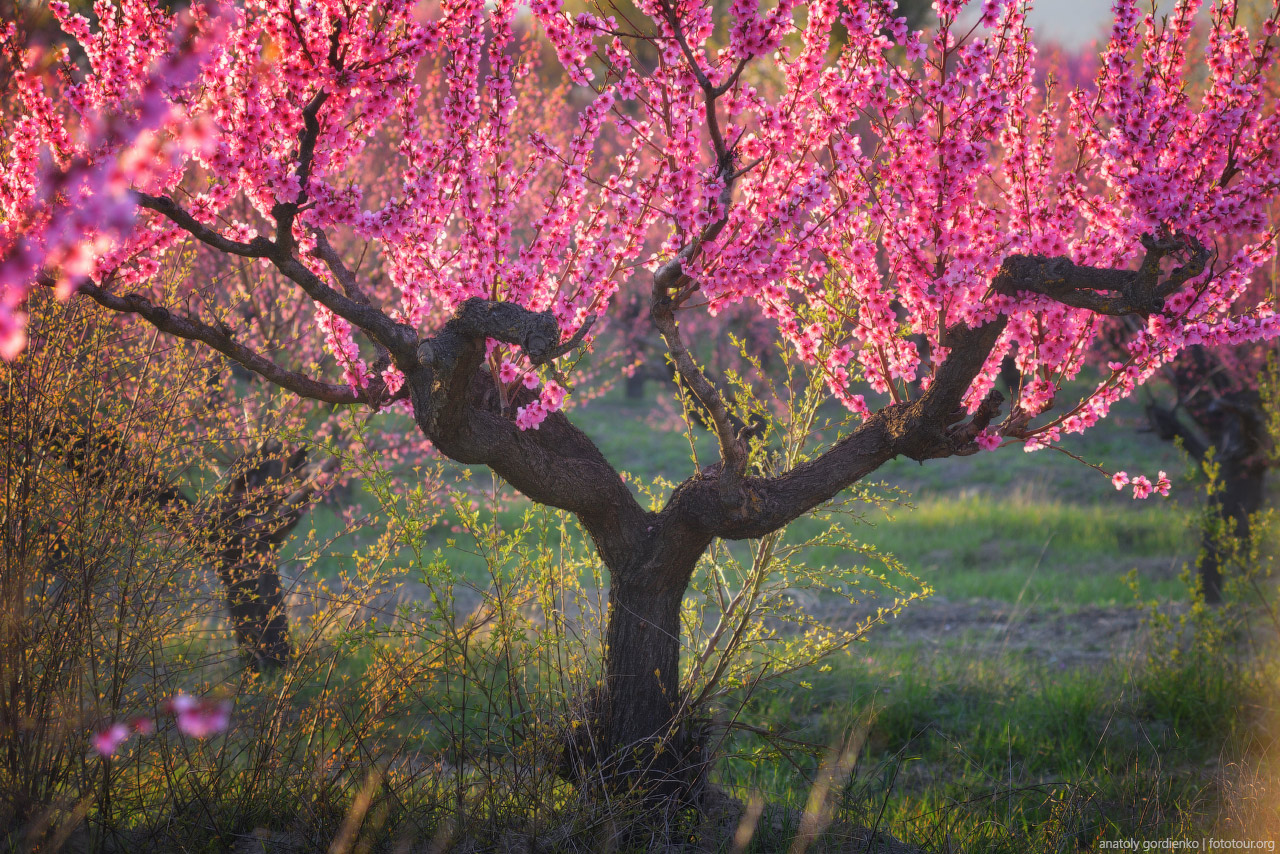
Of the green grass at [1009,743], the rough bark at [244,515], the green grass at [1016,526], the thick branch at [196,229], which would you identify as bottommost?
the green grass at [1009,743]

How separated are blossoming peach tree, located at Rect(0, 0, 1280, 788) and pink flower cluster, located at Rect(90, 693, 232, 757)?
4.25ft

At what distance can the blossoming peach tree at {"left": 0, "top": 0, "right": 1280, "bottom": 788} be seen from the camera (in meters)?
3.12

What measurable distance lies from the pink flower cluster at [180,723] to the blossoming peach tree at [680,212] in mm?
1296

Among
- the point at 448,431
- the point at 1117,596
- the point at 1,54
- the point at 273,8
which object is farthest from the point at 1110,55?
the point at 1117,596

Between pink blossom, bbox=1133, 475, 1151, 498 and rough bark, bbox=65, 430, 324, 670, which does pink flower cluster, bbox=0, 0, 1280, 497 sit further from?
rough bark, bbox=65, 430, 324, 670

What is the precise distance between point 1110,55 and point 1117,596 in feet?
20.9

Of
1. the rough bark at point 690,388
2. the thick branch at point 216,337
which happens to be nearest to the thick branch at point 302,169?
the rough bark at point 690,388

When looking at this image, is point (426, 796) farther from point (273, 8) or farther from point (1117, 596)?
point (1117, 596)

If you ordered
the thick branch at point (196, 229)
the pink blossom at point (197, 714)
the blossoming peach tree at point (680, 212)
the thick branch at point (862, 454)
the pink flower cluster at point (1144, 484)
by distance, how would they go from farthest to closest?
the pink flower cluster at point (1144, 484) → the thick branch at point (862, 454) → the pink blossom at point (197, 714) → the blossoming peach tree at point (680, 212) → the thick branch at point (196, 229)

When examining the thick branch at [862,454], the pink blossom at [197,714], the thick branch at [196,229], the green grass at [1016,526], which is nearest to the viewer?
the thick branch at [196,229]

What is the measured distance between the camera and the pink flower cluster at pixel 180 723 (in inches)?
118

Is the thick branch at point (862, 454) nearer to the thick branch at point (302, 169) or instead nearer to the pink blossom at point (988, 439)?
the pink blossom at point (988, 439)

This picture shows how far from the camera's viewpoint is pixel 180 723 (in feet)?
10.8

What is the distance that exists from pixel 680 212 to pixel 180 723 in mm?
2656
